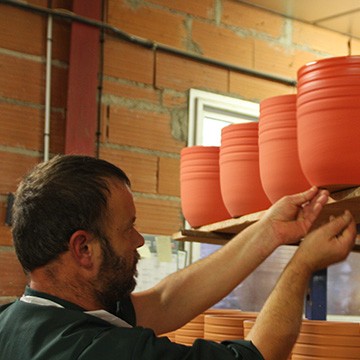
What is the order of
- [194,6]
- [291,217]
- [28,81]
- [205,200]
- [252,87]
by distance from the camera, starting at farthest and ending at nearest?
[252,87] → [194,6] → [28,81] → [205,200] → [291,217]

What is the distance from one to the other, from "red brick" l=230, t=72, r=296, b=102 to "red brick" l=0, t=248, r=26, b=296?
1.28m

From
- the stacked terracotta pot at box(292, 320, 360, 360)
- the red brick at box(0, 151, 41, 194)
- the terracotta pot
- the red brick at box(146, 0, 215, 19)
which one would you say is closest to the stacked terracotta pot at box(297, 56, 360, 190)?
the stacked terracotta pot at box(292, 320, 360, 360)

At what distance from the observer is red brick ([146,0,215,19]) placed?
10.4 ft

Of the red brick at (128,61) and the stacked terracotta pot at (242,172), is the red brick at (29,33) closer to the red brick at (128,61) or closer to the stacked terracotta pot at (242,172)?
the red brick at (128,61)

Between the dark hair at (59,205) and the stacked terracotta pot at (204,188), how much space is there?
1.88 feet

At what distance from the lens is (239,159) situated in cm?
182

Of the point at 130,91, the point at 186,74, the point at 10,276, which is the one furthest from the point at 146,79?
the point at 10,276

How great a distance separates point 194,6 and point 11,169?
3.80ft

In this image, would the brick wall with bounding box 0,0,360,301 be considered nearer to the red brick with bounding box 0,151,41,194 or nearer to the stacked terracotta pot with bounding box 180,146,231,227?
the red brick with bounding box 0,151,41,194

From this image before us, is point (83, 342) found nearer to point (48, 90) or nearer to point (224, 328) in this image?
point (224, 328)

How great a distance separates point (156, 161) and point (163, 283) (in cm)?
118

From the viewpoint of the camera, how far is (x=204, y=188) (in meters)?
2.05

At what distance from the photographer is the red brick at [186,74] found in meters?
3.11

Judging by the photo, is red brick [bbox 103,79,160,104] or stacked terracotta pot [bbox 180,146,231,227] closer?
stacked terracotta pot [bbox 180,146,231,227]
